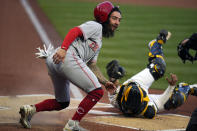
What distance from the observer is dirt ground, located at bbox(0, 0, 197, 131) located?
192 inches

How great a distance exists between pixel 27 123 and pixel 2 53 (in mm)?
5554

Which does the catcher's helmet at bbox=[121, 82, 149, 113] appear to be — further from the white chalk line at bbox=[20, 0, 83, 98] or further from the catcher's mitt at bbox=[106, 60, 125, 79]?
the white chalk line at bbox=[20, 0, 83, 98]

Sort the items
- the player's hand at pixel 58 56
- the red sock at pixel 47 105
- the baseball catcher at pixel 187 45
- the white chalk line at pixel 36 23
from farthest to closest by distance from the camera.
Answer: the white chalk line at pixel 36 23 < the baseball catcher at pixel 187 45 < the red sock at pixel 47 105 < the player's hand at pixel 58 56

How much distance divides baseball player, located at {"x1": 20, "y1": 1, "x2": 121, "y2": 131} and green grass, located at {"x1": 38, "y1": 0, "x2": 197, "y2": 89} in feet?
11.9

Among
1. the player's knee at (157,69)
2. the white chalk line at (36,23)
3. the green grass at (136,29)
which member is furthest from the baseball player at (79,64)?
the white chalk line at (36,23)

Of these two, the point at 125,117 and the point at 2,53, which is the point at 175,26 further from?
the point at 125,117

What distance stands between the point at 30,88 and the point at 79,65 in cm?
293

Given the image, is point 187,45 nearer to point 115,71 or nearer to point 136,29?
point 115,71

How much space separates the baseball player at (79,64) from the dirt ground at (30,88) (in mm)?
336

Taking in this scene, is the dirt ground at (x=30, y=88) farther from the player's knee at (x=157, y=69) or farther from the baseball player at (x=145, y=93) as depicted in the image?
the player's knee at (x=157, y=69)

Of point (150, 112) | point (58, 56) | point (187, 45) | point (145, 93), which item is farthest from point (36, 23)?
point (58, 56)

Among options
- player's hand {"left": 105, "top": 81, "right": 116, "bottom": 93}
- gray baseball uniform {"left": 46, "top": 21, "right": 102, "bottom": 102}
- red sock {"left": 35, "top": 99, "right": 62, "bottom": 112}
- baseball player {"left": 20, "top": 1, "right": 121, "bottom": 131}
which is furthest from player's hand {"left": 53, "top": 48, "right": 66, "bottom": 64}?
red sock {"left": 35, "top": 99, "right": 62, "bottom": 112}

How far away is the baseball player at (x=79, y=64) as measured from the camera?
4.25 meters

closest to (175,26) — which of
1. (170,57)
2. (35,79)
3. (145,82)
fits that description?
(170,57)
